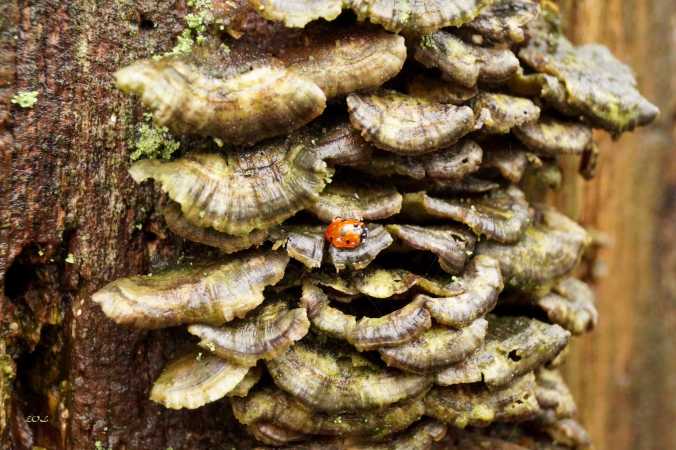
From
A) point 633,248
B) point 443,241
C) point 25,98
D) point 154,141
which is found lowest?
point 633,248

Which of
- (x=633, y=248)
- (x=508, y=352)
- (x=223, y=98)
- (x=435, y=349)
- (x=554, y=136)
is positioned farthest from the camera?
(x=633, y=248)

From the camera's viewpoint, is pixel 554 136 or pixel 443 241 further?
pixel 554 136

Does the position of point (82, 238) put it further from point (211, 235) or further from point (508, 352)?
point (508, 352)

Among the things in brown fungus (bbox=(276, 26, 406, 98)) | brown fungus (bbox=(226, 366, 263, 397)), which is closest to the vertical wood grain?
brown fungus (bbox=(276, 26, 406, 98))

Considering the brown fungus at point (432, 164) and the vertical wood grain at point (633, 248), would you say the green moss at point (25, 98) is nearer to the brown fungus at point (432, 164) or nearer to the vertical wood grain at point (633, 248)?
the brown fungus at point (432, 164)

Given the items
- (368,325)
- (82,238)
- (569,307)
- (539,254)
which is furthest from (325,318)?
(569,307)

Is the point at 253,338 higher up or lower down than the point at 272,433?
higher up

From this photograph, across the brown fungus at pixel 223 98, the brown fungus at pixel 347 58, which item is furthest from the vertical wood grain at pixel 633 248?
the brown fungus at pixel 223 98
